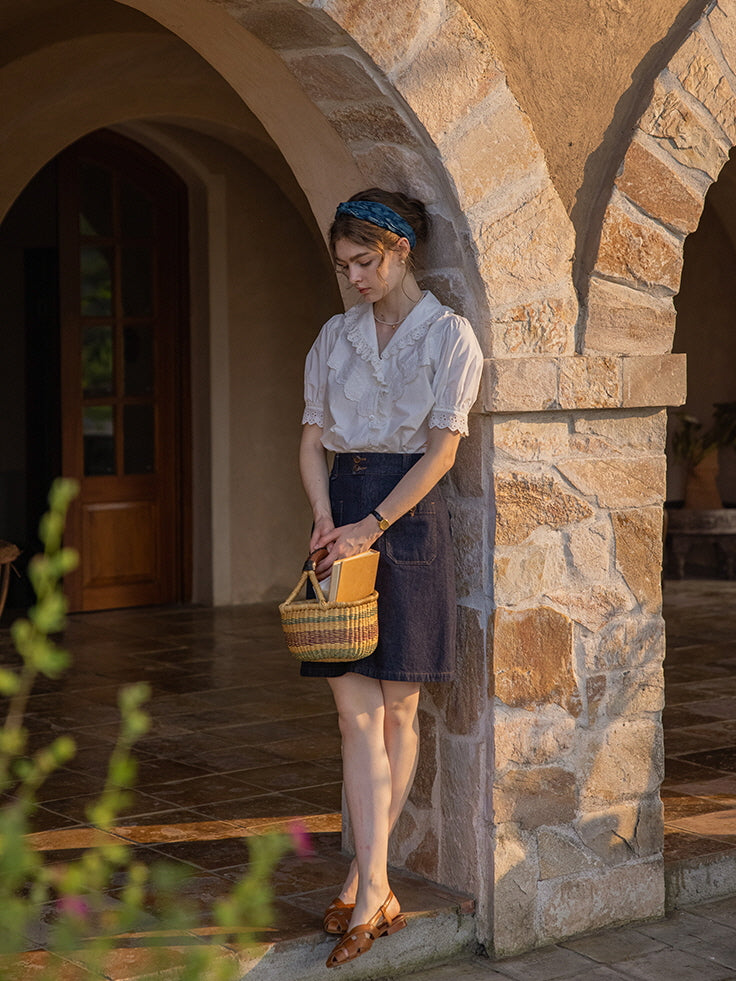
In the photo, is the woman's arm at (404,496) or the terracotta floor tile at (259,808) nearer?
the woman's arm at (404,496)

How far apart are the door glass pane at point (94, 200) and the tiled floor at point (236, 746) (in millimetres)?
2125

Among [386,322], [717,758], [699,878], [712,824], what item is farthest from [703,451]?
[386,322]

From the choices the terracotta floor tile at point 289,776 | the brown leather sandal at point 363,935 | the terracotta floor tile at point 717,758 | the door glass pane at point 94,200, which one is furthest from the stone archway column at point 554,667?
the door glass pane at point 94,200

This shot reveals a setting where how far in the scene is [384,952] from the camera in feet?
10.2

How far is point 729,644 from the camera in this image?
22.4ft

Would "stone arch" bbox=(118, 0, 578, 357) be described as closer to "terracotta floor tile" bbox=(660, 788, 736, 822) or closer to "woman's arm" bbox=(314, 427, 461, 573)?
"woman's arm" bbox=(314, 427, 461, 573)

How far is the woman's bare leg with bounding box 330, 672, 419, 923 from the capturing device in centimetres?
306

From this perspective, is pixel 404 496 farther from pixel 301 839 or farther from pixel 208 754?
pixel 208 754

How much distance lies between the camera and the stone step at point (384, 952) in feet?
9.76

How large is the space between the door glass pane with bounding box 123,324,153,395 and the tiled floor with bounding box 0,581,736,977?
50.5 inches

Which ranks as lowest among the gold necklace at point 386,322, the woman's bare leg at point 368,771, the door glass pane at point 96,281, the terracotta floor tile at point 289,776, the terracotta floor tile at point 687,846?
the terracotta floor tile at point 687,846

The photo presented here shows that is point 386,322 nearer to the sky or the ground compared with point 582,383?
nearer to the sky

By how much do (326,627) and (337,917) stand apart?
694 mm

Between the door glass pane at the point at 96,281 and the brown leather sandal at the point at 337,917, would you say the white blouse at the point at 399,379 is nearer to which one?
the brown leather sandal at the point at 337,917
